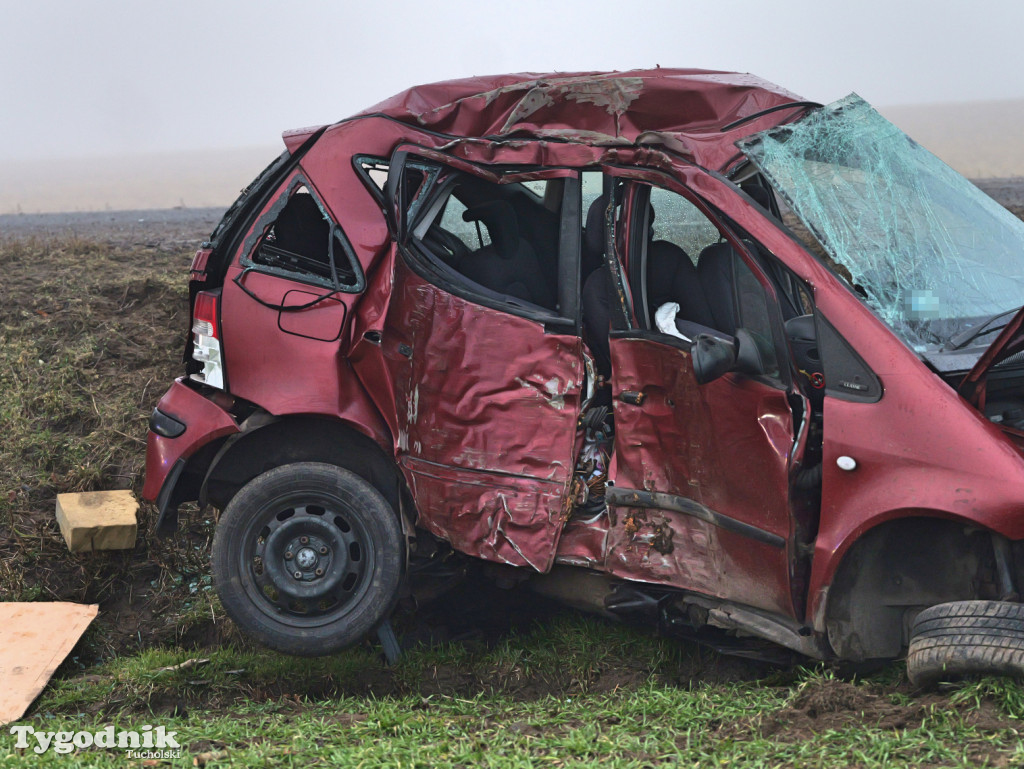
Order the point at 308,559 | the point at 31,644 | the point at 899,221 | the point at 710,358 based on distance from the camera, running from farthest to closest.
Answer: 1. the point at 31,644
2. the point at 308,559
3. the point at 899,221
4. the point at 710,358

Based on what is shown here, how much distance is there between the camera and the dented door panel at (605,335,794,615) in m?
3.53

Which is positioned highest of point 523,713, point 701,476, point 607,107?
point 607,107

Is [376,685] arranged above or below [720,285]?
below

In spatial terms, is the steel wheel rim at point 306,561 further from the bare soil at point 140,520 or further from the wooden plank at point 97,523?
the wooden plank at point 97,523

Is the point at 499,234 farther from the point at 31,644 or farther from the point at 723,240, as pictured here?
the point at 31,644

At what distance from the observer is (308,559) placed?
4344 millimetres

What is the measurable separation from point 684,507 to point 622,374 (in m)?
0.56

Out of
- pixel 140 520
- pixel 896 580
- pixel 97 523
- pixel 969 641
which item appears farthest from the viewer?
pixel 140 520

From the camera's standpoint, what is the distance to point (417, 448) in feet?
14.4

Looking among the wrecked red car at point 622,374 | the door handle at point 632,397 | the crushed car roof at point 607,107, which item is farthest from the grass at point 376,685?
the crushed car roof at point 607,107

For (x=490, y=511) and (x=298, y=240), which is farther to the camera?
(x=298, y=240)

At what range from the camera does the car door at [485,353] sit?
4.09 meters

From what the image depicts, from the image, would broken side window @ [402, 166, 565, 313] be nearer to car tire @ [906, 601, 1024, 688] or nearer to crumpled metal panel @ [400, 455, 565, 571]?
crumpled metal panel @ [400, 455, 565, 571]

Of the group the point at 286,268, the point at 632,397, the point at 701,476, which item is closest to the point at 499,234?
the point at 286,268
